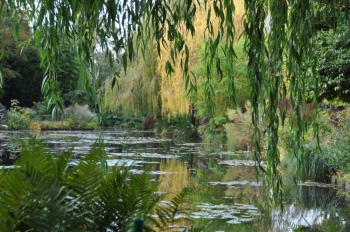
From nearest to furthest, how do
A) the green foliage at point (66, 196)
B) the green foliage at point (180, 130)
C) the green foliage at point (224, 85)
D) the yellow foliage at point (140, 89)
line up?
the green foliage at point (66, 196), the green foliage at point (224, 85), the yellow foliage at point (140, 89), the green foliage at point (180, 130)

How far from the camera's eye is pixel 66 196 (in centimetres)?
140

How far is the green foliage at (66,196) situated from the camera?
1354 mm

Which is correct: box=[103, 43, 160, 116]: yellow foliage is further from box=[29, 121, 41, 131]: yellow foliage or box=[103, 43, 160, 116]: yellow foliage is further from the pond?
the pond

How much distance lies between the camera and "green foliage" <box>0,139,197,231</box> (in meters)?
1.35

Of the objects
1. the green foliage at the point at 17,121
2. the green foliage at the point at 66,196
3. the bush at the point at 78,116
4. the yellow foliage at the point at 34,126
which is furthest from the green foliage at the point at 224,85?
the green foliage at the point at 66,196

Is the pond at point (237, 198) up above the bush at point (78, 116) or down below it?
below

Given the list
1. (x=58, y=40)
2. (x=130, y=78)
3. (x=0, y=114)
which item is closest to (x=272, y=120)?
(x=58, y=40)

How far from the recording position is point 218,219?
6.65 metres

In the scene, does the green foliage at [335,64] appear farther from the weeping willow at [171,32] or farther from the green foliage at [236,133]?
the green foliage at [236,133]

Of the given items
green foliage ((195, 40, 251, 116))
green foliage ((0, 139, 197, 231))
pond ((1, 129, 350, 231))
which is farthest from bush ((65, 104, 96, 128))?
green foliage ((0, 139, 197, 231))

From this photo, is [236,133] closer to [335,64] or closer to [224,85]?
[224,85]

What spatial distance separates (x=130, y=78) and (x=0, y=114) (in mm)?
7957

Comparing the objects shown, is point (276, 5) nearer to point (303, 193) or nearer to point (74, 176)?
point (74, 176)

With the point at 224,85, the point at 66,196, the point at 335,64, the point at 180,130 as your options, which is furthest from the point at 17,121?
the point at 66,196
